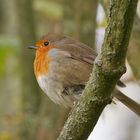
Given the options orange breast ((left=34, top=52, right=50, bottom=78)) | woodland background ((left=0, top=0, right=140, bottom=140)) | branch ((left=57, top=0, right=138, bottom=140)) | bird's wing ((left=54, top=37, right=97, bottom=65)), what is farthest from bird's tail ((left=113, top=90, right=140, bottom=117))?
branch ((left=57, top=0, right=138, bottom=140))

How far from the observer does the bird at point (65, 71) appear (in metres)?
4.28

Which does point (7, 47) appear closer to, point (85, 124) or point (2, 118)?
point (2, 118)

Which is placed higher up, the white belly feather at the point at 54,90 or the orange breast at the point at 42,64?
the orange breast at the point at 42,64

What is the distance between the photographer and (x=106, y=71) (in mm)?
2701

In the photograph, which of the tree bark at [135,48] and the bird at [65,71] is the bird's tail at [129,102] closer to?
the bird at [65,71]

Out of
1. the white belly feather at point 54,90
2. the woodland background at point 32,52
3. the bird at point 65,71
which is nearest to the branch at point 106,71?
the bird at point 65,71

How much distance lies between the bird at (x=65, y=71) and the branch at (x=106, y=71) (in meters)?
1.09

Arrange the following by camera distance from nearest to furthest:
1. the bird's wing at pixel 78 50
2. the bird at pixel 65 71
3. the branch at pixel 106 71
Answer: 1. the branch at pixel 106 71
2. the bird at pixel 65 71
3. the bird's wing at pixel 78 50

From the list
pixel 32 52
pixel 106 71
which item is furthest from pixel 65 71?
pixel 32 52

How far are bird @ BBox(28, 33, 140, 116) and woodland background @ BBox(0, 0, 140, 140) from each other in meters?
0.37

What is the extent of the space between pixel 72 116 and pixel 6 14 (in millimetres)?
4399

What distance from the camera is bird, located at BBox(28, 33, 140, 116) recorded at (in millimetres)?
4277

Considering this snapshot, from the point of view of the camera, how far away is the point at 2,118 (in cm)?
589

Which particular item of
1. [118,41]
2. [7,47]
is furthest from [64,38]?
[118,41]
